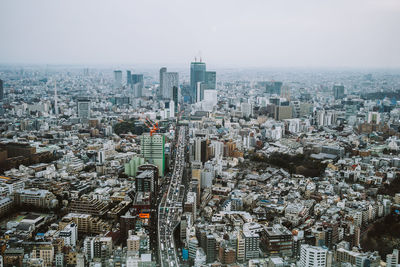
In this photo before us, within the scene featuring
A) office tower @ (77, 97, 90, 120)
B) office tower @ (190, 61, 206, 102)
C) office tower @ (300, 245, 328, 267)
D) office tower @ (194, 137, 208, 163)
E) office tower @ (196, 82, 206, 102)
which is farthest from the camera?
office tower @ (196, 82, 206, 102)

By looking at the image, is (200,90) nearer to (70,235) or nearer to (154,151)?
(154,151)

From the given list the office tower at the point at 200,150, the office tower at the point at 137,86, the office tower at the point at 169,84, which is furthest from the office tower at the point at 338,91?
the office tower at the point at 200,150

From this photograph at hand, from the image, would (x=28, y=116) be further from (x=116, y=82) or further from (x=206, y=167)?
(x=116, y=82)

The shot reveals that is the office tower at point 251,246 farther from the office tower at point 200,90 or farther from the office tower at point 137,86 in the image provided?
the office tower at point 137,86

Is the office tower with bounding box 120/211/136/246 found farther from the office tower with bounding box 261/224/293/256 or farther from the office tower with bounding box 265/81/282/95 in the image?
the office tower with bounding box 265/81/282/95

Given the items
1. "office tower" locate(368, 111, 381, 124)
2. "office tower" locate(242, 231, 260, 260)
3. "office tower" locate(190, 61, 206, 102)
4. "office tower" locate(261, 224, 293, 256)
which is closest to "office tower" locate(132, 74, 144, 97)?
"office tower" locate(190, 61, 206, 102)

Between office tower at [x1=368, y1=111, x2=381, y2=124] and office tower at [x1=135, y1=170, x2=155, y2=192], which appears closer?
office tower at [x1=135, y1=170, x2=155, y2=192]
